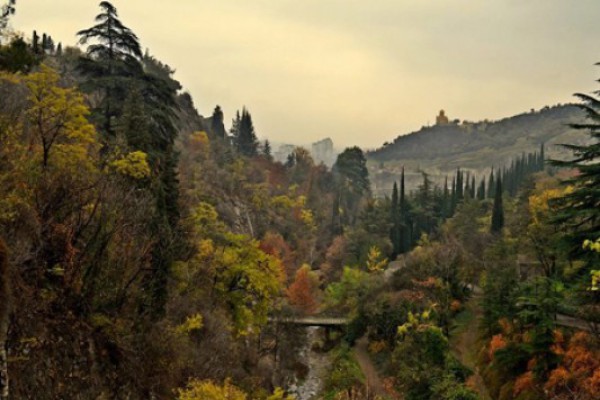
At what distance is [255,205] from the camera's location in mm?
64312

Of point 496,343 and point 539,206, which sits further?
point 539,206

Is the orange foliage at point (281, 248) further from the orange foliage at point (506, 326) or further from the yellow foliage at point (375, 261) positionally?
the orange foliage at point (506, 326)

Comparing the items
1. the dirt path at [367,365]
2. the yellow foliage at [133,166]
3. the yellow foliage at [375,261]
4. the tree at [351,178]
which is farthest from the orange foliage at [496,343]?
the tree at [351,178]

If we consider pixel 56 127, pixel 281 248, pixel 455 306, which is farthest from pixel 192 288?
pixel 281 248

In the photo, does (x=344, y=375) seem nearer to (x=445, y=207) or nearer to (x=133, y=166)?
(x=133, y=166)

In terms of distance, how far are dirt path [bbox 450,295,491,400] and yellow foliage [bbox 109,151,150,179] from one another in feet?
73.9

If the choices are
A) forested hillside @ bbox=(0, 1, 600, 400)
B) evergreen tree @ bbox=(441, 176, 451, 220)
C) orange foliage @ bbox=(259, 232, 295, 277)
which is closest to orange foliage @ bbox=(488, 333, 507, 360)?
forested hillside @ bbox=(0, 1, 600, 400)

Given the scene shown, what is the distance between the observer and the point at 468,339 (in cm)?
3350

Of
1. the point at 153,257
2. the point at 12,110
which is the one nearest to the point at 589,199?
the point at 153,257

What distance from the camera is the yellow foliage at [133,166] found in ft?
64.6

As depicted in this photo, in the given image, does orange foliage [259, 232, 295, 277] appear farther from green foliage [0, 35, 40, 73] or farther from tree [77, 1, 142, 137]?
green foliage [0, 35, 40, 73]

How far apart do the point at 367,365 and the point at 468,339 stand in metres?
8.24

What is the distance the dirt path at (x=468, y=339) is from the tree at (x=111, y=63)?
27382 millimetres

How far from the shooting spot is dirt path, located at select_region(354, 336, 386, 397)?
31.0 m
